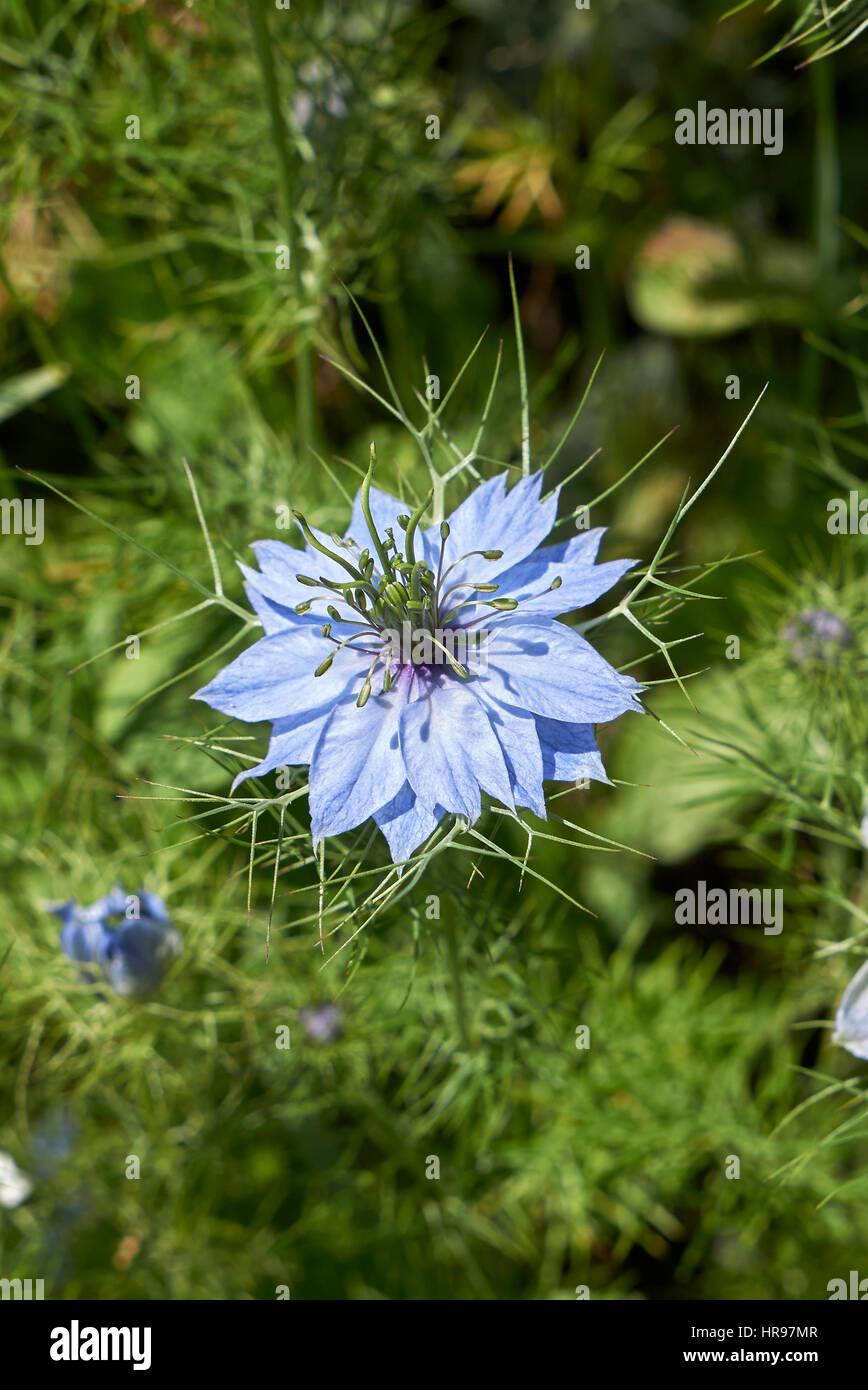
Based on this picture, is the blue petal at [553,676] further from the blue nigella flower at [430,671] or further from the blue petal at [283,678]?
the blue petal at [283,678]

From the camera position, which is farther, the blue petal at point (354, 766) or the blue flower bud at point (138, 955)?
the blue flower bud at point (138, 955)

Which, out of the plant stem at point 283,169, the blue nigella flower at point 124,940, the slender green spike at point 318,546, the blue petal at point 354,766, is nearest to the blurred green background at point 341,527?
the plant stem at point 283,169

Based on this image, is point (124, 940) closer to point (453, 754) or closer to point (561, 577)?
point (453, 754)

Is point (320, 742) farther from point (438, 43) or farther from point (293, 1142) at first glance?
point (438, 43)

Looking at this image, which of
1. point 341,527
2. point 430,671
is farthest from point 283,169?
point 430,671

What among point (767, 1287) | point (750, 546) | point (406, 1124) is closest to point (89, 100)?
point (750, 546)

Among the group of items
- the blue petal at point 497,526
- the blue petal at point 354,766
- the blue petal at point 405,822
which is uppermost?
the blue petal at point 497,526

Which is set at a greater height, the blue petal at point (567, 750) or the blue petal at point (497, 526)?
Answer: the blue petal at point (497, 526)
